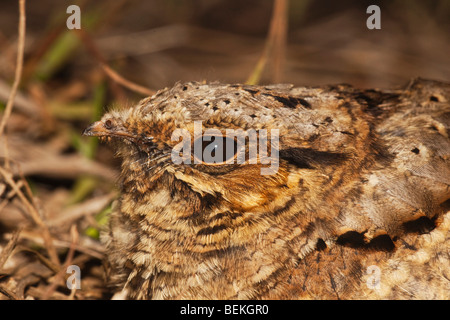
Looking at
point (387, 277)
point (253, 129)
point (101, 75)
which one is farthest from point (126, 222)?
point (101, 75)

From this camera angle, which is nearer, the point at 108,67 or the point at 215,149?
the point at 215,149

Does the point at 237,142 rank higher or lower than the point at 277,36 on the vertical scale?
lower

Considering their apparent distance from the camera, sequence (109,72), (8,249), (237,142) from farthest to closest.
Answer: (109,72) → (8,249) → (237,142)

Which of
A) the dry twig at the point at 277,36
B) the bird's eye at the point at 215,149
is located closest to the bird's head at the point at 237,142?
the bird's eye at the point at 215,149

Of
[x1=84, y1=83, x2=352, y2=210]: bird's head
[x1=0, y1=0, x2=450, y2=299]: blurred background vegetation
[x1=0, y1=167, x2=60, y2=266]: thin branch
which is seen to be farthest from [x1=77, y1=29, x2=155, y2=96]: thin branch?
[x1=84, y1=83, x2=352, y2=210]: bird's head

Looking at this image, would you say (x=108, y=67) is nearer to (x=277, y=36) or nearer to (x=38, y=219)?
(x=38, y=219)

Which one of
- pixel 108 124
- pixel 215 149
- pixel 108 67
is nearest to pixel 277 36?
pixel 108 67

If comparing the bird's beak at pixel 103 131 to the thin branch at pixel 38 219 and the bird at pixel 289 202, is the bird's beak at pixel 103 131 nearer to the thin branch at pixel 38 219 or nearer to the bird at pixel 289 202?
the bird at pixel 289 202

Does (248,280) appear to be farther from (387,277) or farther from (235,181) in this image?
(387,277)
